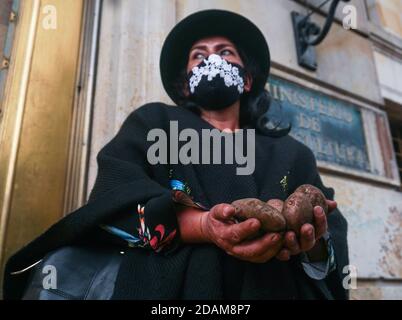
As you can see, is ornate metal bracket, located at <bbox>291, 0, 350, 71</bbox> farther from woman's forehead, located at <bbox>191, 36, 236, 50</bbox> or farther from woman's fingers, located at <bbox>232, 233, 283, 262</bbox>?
woman's fingers, located at <bbox>232, 233, 283, 262</bbox>

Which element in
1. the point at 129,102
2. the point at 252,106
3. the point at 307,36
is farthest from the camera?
the point at 307,36

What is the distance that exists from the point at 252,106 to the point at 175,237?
81cm

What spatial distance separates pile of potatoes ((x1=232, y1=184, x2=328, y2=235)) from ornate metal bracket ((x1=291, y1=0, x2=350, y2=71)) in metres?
1.95

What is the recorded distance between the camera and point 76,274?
86 cm

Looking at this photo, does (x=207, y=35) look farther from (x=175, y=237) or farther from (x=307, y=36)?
(x=307, y=36)

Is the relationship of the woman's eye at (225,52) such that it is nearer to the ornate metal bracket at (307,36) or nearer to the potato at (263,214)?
the potato at (263,214)

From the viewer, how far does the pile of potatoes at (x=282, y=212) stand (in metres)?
0.72

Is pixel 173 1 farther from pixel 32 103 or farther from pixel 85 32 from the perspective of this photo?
pixel 32 103

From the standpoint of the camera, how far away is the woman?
820 mm

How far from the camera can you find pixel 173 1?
2049 millimetres

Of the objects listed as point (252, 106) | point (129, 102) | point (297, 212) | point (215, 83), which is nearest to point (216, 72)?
point (215, 83)

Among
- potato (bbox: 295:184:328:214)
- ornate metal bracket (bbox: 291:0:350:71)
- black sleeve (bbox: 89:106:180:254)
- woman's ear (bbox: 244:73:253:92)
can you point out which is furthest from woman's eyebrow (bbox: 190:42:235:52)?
ornate metal bracket (bbox: 291:0:350:71)
